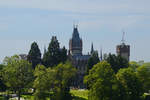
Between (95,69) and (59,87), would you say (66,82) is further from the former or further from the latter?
(95,69)

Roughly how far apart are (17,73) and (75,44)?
102 m

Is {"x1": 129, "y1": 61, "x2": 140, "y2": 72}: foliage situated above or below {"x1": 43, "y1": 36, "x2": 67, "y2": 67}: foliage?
below

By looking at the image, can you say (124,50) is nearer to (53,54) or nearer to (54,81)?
(53,54)

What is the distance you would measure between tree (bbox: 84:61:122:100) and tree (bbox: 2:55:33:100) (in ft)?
51.6

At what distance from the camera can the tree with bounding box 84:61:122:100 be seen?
6675cm

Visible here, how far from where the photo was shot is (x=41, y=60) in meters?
110

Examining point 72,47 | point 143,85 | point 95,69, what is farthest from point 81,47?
point 95,69

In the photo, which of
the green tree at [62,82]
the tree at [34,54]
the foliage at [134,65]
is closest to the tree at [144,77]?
the foliage at [134,65]

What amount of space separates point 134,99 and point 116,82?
10.7 meters

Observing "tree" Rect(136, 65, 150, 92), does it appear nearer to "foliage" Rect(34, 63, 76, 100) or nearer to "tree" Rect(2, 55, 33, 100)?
"foliage" Rect(34, 63, 76, 100)

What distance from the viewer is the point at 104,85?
6712 centimetres

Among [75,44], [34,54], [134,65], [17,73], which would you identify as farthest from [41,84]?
[75,44]

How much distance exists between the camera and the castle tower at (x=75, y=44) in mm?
172250

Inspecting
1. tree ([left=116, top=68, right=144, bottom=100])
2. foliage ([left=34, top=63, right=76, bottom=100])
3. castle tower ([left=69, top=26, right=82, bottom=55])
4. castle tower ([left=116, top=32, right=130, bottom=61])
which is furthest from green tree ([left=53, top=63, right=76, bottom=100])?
castle tower ([left=69, top=26, right=82, bottom=55])
